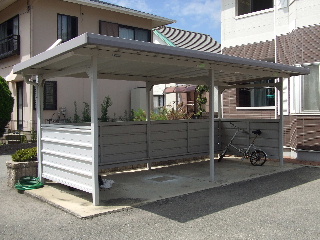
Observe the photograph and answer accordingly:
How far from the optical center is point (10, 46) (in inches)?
647

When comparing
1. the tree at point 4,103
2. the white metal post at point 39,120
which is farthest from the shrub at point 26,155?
the tree at point 4,103

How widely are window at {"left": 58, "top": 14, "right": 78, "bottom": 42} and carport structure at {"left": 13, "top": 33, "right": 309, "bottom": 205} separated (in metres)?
8.49

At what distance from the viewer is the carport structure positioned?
5.61 m

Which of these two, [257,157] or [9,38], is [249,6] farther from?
[9,38]

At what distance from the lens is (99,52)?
5.66 metres

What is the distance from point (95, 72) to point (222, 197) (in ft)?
10.7

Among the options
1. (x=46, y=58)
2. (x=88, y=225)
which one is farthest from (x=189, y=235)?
(x=46, y=58)

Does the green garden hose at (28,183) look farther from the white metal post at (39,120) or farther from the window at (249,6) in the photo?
the window at (249,6)

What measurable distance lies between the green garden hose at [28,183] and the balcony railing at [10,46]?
33.7 feet

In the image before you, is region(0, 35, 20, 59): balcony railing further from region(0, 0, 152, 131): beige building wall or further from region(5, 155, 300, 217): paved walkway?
region(5, 155, 300, 217): paved walkway

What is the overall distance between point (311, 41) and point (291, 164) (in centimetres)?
377

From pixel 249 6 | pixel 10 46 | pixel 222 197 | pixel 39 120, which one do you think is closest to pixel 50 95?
pixel 10 46

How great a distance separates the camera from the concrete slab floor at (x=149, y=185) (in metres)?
Answer: 5.99

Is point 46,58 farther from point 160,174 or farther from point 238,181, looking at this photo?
point 238,181
